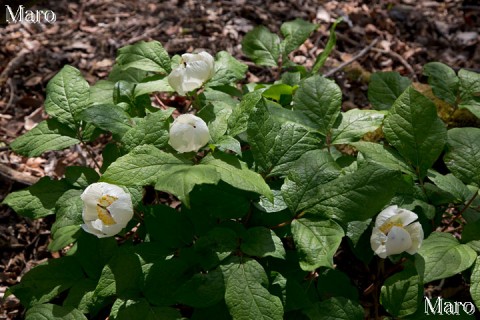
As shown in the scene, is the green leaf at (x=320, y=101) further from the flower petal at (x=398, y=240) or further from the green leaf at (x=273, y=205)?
the flower petal at (x=398, y=240)

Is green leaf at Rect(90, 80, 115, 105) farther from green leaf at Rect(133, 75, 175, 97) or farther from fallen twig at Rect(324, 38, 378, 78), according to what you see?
fallen twig at Rect(324, 38, 378, 78)

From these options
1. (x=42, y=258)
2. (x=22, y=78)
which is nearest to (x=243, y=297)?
(x=42, y=258)

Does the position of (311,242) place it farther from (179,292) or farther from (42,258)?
(42,258)

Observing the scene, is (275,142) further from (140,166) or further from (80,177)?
(80,177)

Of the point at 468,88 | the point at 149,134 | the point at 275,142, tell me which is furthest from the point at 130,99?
the point at 468,88

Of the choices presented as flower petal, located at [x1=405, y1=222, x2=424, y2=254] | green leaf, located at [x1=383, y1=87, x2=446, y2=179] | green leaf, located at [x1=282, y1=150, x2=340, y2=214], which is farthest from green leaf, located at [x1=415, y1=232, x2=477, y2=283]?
green leaf, located at [x1=282, y1=150, x2=340, y2=214]

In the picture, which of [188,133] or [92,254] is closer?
[188,133]

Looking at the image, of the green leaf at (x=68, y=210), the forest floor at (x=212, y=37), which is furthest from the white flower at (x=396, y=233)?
the forest floor at (x=212, y=37)
